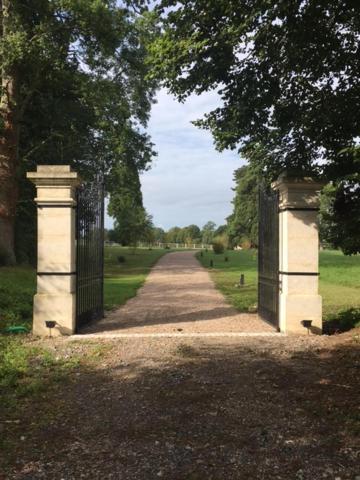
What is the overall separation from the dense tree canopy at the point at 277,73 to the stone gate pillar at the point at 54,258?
9.12 ft

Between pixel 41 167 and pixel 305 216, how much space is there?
4814mm

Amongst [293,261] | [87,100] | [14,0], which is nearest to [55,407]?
[293,261]

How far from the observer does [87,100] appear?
20.9 metres

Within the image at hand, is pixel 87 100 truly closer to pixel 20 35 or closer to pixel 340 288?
pixel 20 35

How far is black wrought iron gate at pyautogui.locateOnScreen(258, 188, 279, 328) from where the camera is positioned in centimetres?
941

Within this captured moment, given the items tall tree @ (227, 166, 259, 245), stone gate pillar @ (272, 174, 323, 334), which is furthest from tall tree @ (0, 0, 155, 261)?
tall tree @ (227, 166, 259, 245)

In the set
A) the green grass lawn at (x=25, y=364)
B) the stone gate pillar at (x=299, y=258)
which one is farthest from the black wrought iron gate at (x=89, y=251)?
the stone gate pillar at (x=299, y=258)

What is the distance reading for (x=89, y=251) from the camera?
9.86 metres

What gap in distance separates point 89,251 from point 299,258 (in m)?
4.10

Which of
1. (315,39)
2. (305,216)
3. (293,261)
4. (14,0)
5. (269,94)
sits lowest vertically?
(293,261)

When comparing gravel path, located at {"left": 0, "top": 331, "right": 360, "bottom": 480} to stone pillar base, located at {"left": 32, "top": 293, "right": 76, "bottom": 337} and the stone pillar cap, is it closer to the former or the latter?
stone pillar base, located at {"left": 32, "top": 293, "right": 76, "bottom": 337}

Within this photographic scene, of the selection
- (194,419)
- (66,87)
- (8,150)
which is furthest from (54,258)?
(66,87)

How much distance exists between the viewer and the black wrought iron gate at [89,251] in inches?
366

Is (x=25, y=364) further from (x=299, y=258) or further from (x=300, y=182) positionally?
(x=300, y=182)
